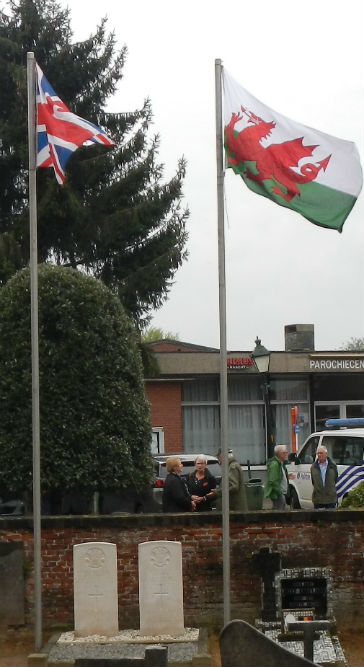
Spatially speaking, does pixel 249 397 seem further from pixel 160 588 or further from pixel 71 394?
pixel 160 588

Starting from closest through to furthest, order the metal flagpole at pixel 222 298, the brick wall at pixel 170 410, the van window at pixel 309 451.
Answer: the metal flagpole at pixel 222 298, the van window at pixel 309 451, the brick wall at pixel 170 410

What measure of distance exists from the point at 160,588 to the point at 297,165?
4.57 m

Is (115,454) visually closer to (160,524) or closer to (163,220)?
(160,524)

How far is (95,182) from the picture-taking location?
29734 millimetres

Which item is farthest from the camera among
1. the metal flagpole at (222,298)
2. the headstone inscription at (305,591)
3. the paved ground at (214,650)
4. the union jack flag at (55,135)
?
the union jack flag at (55,135)

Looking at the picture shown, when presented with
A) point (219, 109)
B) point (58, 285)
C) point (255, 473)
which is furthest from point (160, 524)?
point (255, 473)

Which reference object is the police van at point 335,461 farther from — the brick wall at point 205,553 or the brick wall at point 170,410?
the brick wall at point 170,410

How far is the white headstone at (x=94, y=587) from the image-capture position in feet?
38.6

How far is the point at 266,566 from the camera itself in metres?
12.5

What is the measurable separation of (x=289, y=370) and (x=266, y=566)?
22.3 meters

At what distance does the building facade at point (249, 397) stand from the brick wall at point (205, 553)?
20.7 metres

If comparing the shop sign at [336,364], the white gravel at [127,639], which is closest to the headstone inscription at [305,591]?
the white gravel at [127,639]

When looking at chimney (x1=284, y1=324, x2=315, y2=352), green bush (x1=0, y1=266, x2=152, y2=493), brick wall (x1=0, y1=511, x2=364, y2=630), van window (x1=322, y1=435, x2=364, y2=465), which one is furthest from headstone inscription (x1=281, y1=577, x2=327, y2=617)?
chimney (x1=284, y1=324, x2=315, y2=352)

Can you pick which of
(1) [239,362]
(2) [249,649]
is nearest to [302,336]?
(1) [239,362]
